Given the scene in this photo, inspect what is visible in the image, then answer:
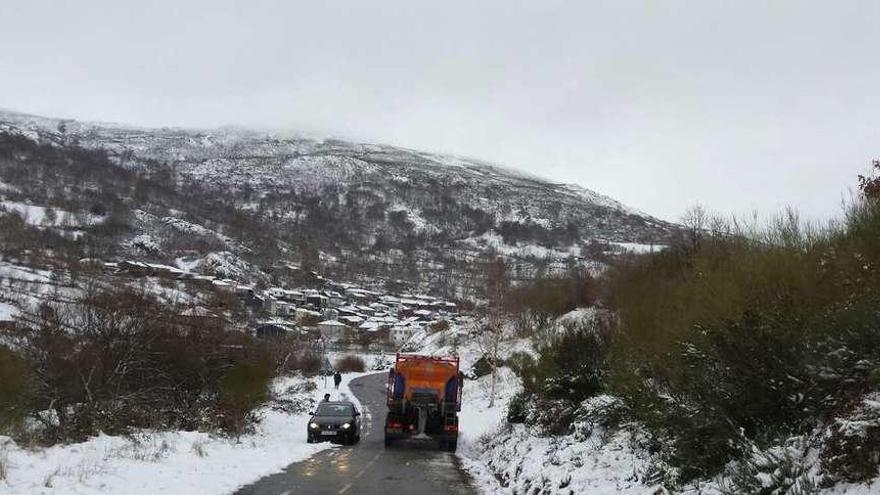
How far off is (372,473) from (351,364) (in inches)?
3294

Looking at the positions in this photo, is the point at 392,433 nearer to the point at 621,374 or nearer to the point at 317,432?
the point at 317,432

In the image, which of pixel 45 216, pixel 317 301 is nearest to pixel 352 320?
pixel 317 301

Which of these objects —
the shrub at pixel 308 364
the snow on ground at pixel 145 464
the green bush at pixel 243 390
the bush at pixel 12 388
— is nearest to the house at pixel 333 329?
the shrub at pixel 308 364

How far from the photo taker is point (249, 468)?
1500 cm

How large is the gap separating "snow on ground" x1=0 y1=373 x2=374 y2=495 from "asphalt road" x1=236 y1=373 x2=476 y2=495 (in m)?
0.61

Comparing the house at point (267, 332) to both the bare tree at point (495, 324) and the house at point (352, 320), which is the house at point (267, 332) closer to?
the bare tree at point (495, 324)

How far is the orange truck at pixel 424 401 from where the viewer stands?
2309 cm

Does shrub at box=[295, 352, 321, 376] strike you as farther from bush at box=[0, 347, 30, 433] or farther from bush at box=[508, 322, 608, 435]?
bush at box=[508, 322, 608, 435]

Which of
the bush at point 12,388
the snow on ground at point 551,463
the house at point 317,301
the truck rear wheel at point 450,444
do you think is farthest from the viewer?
the house at point 317,301

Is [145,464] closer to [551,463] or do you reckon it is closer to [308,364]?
[551,463]

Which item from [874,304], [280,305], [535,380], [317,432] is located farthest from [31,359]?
[280,305]

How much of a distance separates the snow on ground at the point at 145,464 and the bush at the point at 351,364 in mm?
77573

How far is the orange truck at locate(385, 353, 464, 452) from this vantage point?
2309cm

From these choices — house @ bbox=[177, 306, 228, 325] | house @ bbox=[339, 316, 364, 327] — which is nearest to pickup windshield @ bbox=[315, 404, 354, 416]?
house @ bbox=[177, 306, 228, 325]
